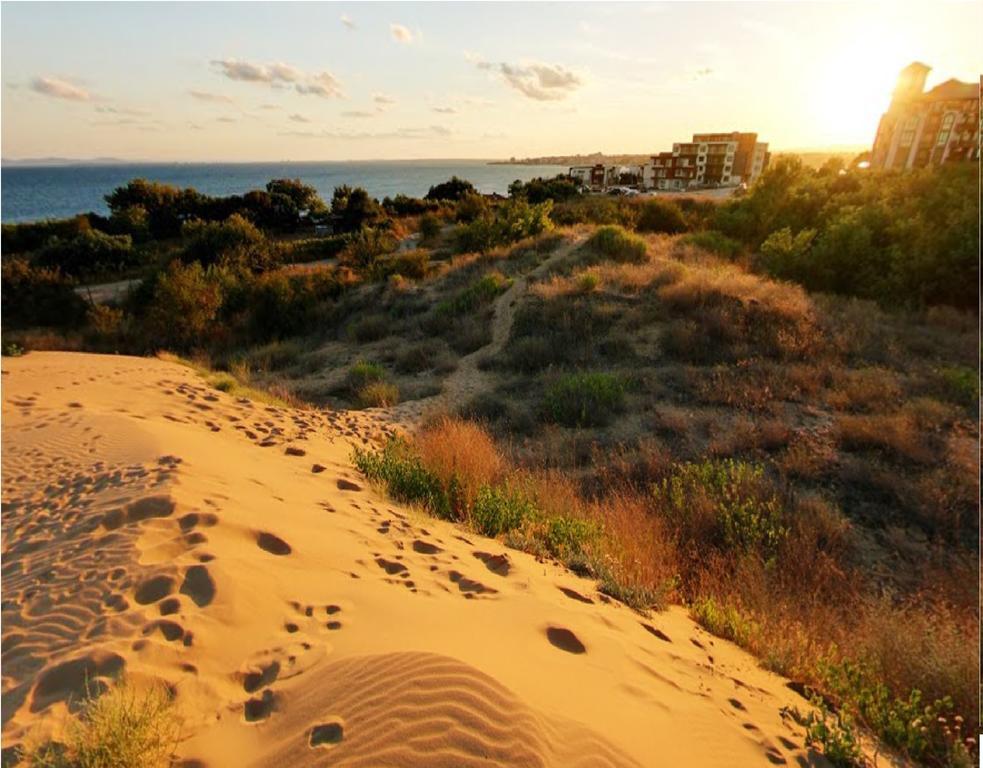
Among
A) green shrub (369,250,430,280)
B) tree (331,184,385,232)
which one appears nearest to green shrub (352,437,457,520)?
green shrub (369,250,430,280)

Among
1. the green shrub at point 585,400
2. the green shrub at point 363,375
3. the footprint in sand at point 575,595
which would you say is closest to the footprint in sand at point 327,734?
the footprint in sand at point 575,595

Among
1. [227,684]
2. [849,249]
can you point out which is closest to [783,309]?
[849,249]

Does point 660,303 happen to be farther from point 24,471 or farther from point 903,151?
point 903,151

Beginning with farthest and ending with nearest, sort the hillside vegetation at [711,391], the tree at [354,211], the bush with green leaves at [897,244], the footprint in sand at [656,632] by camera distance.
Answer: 1. the tree at [354,211]
2. the bush with green leaves at [897,244]
3. the hillside vegetation at [711,391]
4. the footprint in sand at [656,632]

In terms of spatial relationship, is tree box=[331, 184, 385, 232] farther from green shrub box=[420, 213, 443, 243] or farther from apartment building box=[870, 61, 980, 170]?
apartment building box=[870, 61, 980, 170]

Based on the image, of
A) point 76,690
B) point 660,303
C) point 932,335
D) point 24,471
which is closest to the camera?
point 76,690

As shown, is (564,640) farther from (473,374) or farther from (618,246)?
(618,246)

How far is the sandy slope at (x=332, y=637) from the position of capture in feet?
7.49

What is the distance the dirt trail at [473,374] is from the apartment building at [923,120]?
141 feet

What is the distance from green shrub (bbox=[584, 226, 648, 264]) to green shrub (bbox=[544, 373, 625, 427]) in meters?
9.01

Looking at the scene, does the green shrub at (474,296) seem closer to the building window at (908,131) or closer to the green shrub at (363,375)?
the green shrub at (363,375)

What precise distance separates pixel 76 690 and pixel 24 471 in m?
3.63

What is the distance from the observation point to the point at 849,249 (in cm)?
1555

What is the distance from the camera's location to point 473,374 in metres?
11.6
